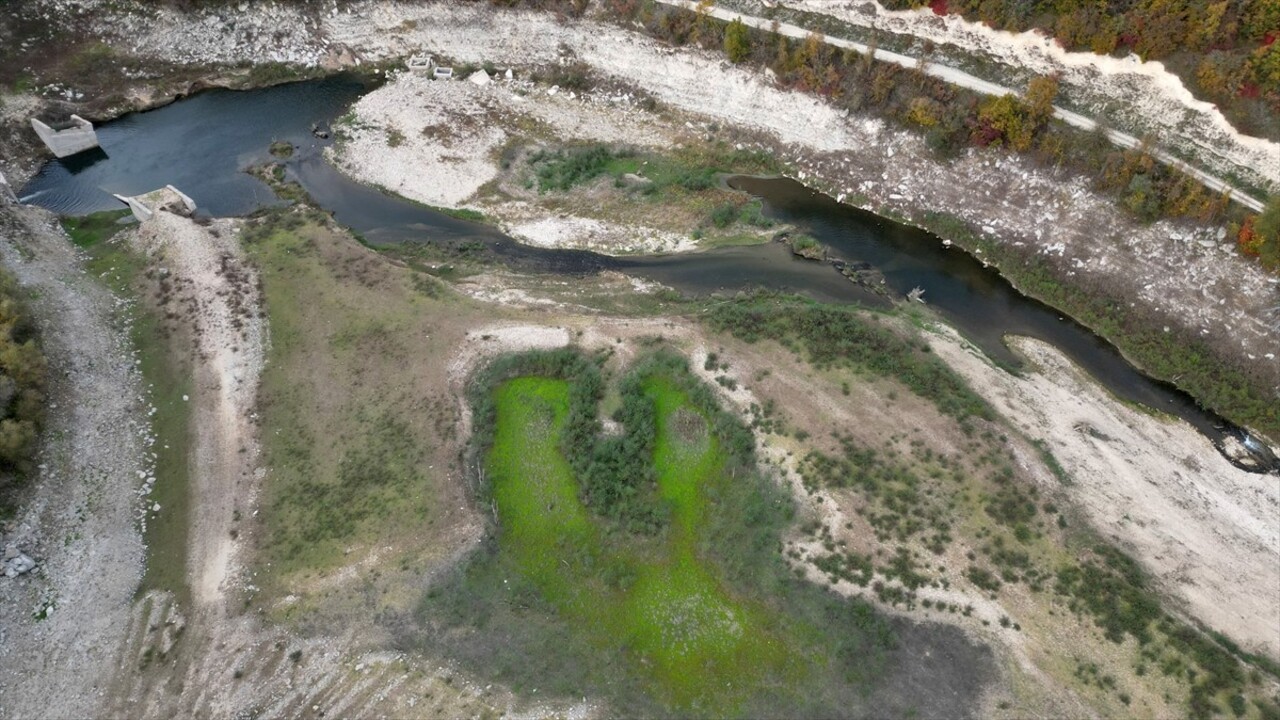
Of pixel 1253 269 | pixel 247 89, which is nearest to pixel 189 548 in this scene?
pixel 247 89

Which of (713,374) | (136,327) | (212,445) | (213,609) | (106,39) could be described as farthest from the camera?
(106,39)

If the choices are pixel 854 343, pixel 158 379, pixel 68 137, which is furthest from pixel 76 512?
pixel 854 343

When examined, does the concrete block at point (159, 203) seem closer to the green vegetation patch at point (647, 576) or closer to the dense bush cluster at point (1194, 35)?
the green vegetation patch at point (647, 576)

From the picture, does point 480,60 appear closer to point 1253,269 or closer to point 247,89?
point 247,89

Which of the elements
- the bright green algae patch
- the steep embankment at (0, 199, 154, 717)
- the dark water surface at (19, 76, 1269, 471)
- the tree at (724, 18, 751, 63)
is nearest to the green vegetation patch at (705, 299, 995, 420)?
the dark water surface at (19, 76, 1269, 471)

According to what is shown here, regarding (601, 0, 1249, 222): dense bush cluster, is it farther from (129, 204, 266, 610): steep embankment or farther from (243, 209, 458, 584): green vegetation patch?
(129, 204, 266, 610): steep embankment

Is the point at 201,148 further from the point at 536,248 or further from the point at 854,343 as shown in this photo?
the point at 854,343

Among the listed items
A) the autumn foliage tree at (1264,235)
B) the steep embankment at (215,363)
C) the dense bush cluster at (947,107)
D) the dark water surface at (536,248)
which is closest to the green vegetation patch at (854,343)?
the dark water surface at (536,248)

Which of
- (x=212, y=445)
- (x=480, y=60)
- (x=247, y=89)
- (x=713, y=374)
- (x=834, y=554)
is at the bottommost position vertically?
(x=212, y=445)
